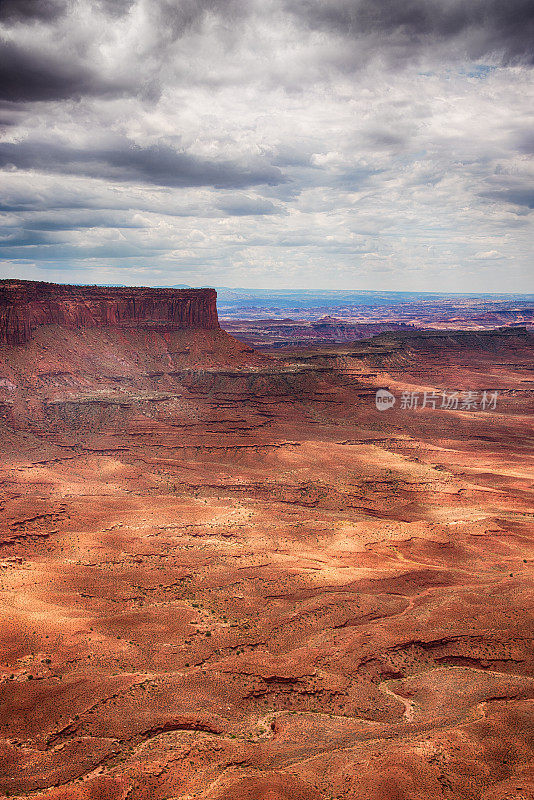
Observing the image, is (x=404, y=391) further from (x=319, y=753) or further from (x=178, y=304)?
(x=319, y=753)

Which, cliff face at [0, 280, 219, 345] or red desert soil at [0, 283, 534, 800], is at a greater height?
cliff face at [0, 280, 219, 345]

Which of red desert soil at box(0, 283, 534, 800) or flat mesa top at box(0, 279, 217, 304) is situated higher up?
flat mesa top at box(0, 279, 217, 304)

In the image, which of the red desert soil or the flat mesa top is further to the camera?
the flat mesa top

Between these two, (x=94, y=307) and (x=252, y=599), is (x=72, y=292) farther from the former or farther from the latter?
(x=252, y=599)

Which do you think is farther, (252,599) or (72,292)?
(72,292)

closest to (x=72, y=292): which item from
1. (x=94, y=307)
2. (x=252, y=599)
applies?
(x=94, y=307)

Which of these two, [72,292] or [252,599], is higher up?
[72,292]

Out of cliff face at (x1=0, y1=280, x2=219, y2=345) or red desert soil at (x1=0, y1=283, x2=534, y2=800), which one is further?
cliff face at (x1=0, y1=280, x2=219, y2=345)
